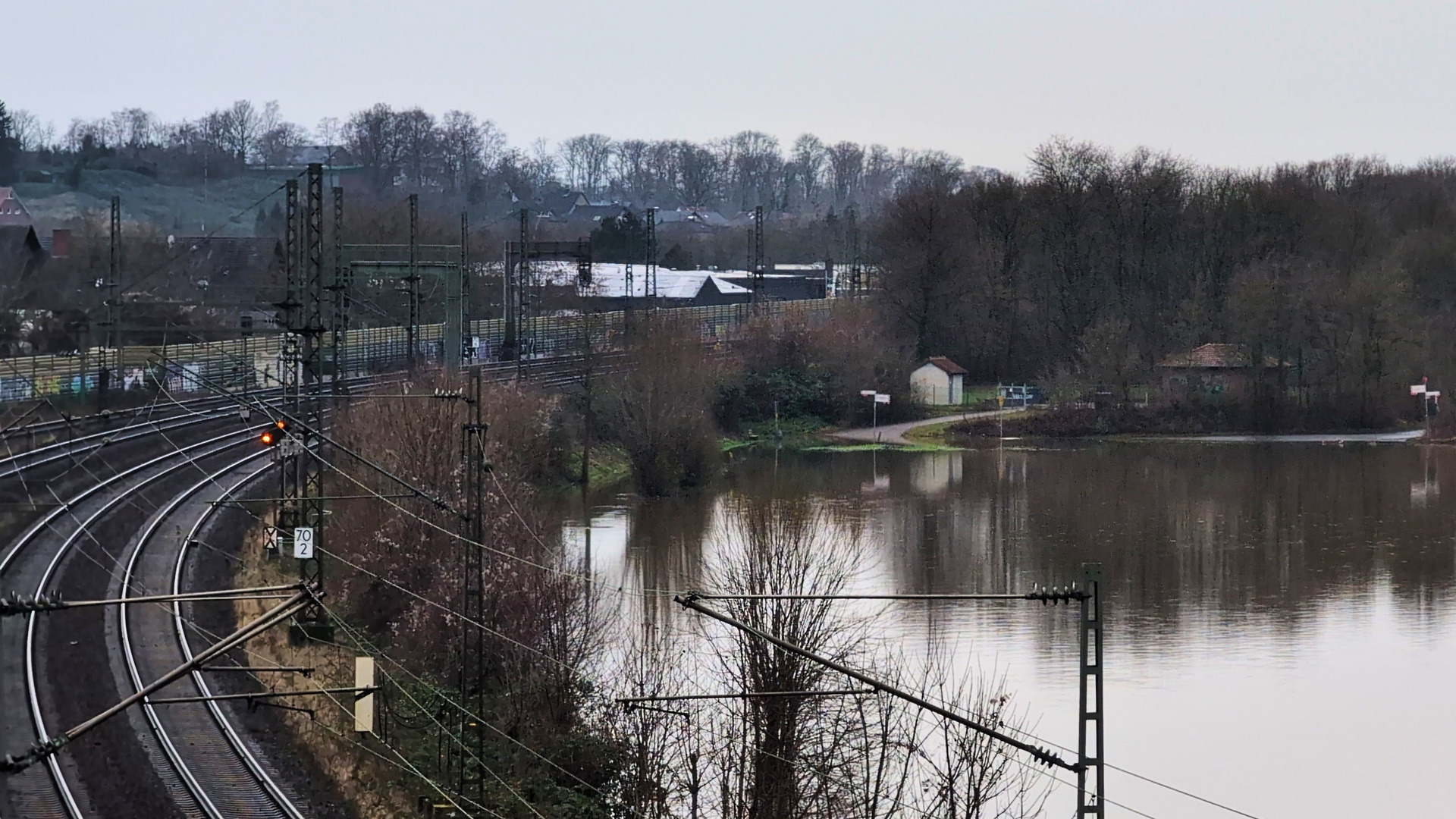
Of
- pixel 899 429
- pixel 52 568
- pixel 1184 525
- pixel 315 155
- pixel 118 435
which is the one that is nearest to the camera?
pixel 52 568

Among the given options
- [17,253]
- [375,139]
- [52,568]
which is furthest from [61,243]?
[375,139]

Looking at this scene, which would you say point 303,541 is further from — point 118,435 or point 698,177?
point 698,177

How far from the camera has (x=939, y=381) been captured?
50.9 m

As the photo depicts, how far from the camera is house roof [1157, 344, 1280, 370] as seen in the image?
48.3 m

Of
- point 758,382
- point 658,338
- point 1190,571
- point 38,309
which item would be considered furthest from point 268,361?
point 1190,571

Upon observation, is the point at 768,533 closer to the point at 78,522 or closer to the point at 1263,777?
the point at 1263,777

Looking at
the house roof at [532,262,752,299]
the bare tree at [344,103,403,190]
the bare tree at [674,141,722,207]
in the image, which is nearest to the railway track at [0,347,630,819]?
the house roof at [532,262,752,299]

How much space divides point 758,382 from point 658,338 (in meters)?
9.51

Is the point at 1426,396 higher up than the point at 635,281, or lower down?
lower down

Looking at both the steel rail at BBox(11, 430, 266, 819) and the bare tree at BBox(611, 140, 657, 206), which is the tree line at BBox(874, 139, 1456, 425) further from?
the bare tree at BBox(611, 140, 657, 206)

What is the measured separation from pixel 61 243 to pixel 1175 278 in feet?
113

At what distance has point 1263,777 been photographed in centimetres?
1650

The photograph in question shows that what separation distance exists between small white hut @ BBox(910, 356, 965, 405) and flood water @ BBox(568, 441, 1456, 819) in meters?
8.89

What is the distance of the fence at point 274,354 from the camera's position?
1255 inches
